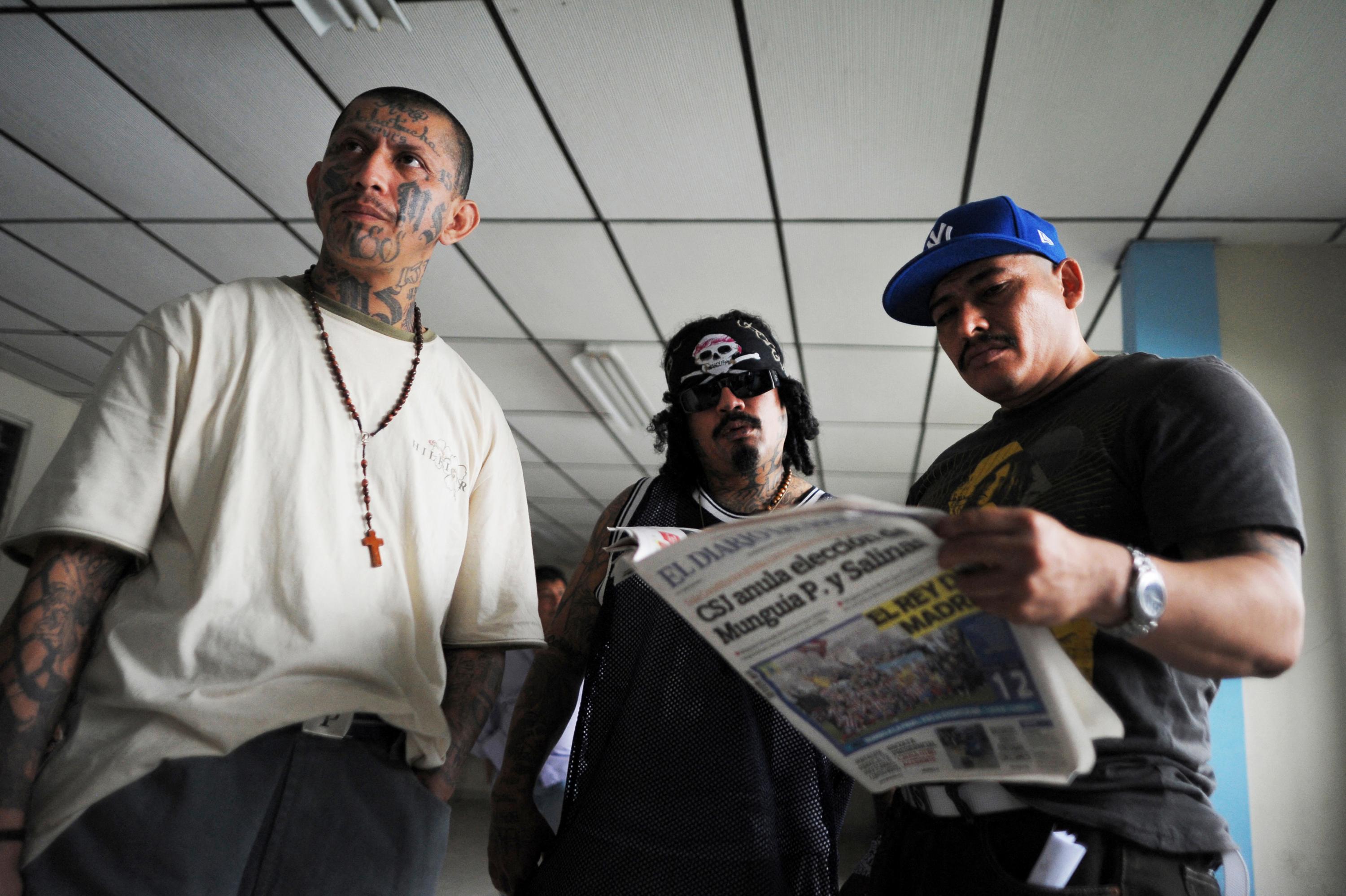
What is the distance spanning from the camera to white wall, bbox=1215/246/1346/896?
2359 millimetres

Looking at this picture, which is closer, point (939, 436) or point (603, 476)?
point (939, 436)

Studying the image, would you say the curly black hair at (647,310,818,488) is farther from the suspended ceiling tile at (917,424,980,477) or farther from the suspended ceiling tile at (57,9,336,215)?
the suspended ceiling tile at (917,424,980,477)

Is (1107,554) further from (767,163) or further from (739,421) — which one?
(767,163)

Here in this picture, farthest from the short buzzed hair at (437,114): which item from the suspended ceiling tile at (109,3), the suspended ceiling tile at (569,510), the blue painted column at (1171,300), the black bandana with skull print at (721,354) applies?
the suspended ceiling tile at (569,510)

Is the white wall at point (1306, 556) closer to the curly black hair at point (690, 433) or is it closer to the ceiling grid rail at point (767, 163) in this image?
the ceiling grid rail at point (767, 163)

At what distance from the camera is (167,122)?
8.45ft

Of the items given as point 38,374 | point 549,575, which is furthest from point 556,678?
point 38,374

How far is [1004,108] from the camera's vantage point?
7.44 ft

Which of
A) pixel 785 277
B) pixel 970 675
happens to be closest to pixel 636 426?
Result: pixel 785 277

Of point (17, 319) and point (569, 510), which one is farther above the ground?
point (17, 319)

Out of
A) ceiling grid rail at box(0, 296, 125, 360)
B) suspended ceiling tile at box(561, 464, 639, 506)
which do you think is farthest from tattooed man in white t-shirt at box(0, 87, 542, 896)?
suspended ceiling tile at box(561, 464, 639, 506)

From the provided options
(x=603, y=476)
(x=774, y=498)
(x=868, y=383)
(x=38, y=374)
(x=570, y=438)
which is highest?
(x=868, y=383)

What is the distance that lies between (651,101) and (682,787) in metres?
1.94

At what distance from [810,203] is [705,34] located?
0.82 meters
